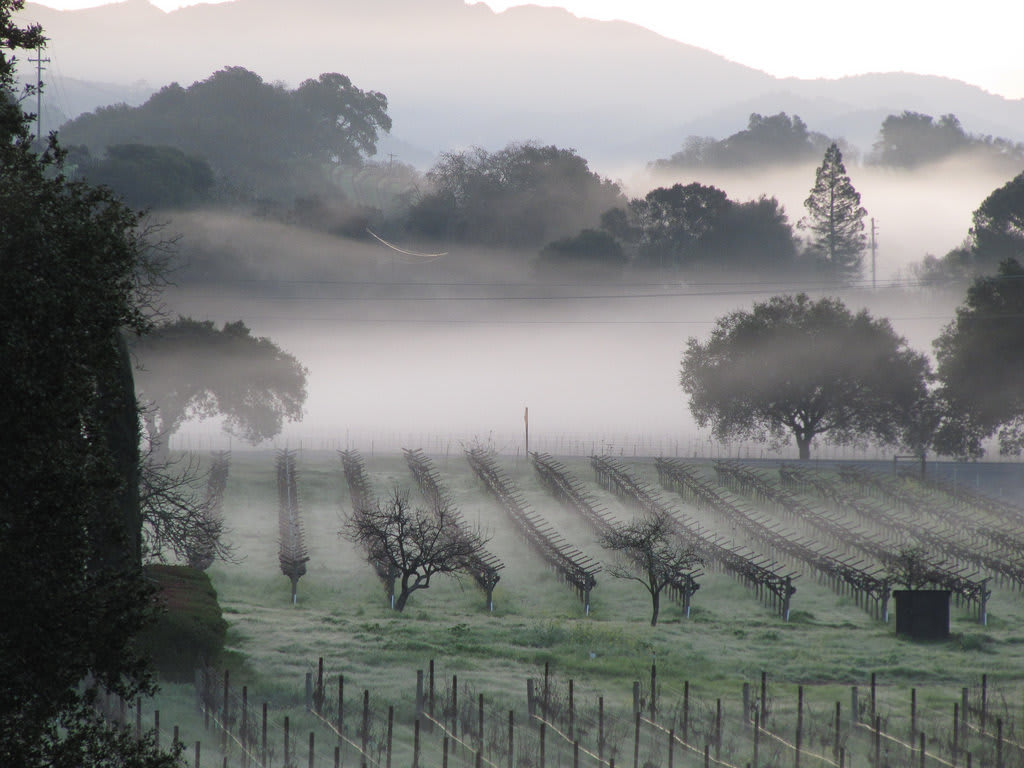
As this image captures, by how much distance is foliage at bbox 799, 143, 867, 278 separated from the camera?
108250 millimetres

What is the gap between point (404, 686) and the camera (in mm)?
24359

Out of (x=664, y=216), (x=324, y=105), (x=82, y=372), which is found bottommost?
(x=82, y=372)

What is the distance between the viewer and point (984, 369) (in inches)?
2611

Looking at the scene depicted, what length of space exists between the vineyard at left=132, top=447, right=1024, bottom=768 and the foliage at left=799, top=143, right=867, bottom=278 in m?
56.1

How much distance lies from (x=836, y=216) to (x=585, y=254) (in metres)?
28.3

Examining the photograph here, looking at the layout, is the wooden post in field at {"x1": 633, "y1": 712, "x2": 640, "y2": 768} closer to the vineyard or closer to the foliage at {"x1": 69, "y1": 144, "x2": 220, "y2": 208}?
the vineyard

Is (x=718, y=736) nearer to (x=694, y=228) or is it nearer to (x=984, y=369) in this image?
(x=984, y=369)

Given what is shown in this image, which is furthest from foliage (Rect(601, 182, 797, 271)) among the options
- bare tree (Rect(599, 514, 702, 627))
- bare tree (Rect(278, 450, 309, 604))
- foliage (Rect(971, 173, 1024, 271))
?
bare tree (Rect(599, 514, 702, 627))

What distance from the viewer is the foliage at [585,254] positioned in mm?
103062

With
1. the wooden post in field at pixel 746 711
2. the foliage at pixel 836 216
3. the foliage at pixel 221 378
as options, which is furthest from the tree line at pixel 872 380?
the wooden post in field at pixel 746 711

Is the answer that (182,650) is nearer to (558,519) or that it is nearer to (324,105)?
(558,519)

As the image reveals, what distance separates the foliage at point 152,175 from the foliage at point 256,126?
39931 millimetres

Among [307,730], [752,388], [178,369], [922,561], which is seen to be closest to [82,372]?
[307,730]

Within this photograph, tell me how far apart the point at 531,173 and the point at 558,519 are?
299 feet
